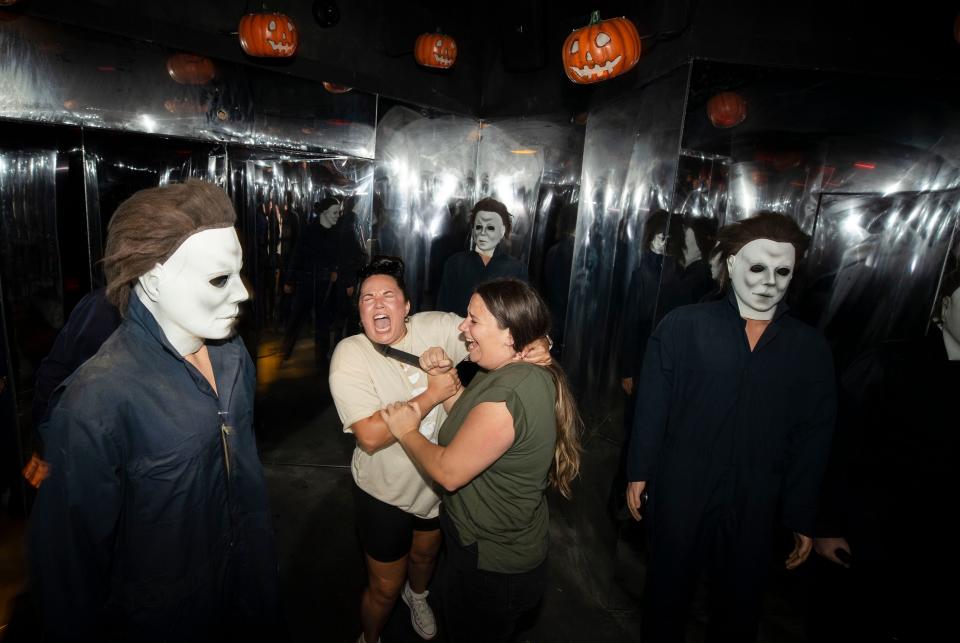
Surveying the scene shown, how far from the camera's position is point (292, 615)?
259cm

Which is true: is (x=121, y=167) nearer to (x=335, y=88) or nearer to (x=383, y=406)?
(x=335, y=88)

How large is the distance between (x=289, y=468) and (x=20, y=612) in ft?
5.80

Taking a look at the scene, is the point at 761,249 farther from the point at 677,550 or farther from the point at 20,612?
the point at 20,612

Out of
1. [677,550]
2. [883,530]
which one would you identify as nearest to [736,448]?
[677,550]

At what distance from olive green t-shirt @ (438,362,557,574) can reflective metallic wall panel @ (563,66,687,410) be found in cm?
143

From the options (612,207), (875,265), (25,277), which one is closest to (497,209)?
(612,207)

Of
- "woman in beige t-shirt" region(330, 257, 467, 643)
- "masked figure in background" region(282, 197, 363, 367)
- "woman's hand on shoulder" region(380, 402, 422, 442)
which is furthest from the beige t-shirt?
"masked figure in background" region(282, 197, 363, 367)

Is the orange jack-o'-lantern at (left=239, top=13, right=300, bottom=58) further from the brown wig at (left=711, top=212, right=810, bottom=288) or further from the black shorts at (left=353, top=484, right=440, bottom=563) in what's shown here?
the brown wig at (left=711, top=212, right=810, bottom=288)

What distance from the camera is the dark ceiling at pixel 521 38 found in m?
2.50

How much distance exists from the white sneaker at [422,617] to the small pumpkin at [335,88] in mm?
3587

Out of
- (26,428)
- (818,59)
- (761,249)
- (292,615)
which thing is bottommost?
(292,615)

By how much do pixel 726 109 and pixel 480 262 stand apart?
2210 mm

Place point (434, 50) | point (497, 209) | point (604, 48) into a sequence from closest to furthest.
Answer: point (604, 48) < point (434, 50) < point (497, 209)

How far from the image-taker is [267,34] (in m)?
3.32
